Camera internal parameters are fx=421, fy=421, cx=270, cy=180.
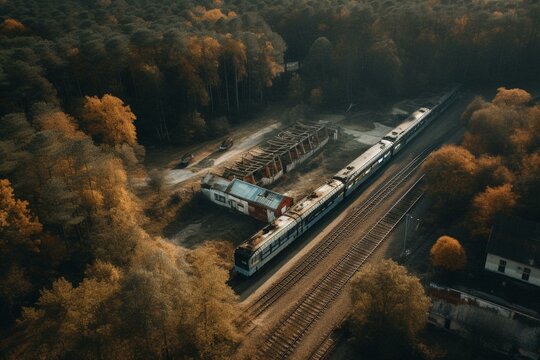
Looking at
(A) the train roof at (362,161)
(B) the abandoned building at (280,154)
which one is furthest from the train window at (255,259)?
(A) the train roof at (362,161)

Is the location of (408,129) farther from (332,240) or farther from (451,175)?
(332,240)

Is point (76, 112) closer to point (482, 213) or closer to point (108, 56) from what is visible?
point (108, 56)

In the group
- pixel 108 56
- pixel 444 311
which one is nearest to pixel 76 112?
pixel 108 56

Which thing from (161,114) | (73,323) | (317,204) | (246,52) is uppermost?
(246,52)

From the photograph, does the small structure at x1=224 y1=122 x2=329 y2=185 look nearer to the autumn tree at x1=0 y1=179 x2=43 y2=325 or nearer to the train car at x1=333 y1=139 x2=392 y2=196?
the train car at x1=333 y1=139 x2=392 y2=196

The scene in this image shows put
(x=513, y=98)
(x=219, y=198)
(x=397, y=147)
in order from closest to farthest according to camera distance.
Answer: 1. (x=219, y=198)
2. (x=513, y=98)
3. (x=397, y=147)

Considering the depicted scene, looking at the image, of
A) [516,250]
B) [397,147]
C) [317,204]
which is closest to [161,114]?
[317,204]

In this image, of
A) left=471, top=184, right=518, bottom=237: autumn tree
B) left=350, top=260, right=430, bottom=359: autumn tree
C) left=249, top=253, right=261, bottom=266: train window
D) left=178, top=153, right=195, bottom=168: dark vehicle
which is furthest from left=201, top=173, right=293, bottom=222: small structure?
left=471, top=184, right=518, bottom=237: autumn tree
